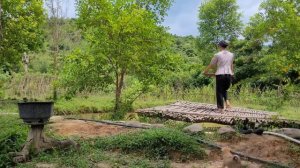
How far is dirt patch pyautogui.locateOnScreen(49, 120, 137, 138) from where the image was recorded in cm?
653

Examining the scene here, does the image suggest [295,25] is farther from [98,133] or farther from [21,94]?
[21,94]

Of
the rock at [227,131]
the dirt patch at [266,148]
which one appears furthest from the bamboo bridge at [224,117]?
the dirt patch at [266,148]

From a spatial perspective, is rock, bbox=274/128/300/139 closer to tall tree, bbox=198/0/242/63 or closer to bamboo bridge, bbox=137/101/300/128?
bamboo bridge, bbox=137/101/300/128

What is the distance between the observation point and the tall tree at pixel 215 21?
78.7 feet

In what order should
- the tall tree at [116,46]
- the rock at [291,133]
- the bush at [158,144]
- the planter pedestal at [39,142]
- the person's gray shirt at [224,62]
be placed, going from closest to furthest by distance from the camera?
the bush at [158,144]
the planter pedestal at [39,142]
the rock at [291,133]
the person's gray shirt at [224,62]
the tall tree at [116,46]

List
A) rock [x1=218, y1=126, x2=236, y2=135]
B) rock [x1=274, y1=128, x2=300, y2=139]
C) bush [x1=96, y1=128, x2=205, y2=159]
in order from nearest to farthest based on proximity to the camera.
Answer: bush [x1=96, y1=128, x2=205, y2=159] < rock [x1=274, y1=128, x2=300, y2=139] < rock [x1=218, y1=126, x2=236, y2=135]

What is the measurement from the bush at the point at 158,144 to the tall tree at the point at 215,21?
61.8ft

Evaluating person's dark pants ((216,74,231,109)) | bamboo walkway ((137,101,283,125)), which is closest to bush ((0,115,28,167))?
bamboo walkway ((137,101,283,125))

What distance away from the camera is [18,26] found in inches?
559

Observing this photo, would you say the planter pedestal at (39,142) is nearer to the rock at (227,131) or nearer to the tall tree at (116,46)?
the rock at (227,131)

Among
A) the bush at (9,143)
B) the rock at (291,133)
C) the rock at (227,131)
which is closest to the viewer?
the bush at (9,143)

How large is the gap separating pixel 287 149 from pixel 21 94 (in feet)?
44.4

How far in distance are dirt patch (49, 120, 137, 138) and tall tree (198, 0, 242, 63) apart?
57.3 ft

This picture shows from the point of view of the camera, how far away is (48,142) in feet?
17.8
